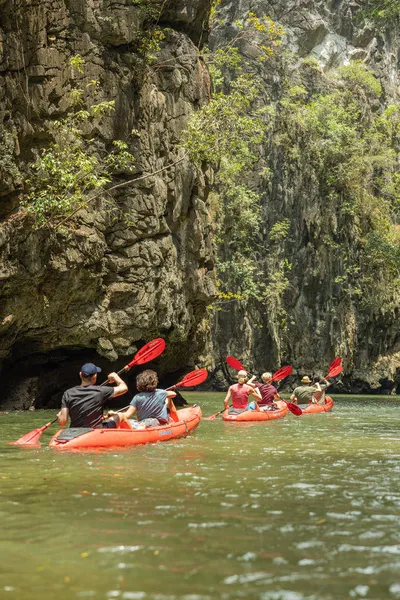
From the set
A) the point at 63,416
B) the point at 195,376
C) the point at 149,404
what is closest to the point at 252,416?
the point at 195,376

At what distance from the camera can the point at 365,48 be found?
3975 centimetres

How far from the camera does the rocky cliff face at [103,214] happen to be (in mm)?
13703

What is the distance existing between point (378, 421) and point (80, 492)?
34.4ft

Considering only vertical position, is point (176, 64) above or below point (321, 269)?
above

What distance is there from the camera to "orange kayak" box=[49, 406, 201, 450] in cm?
825

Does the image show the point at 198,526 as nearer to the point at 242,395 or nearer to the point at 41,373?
the point at 242,395

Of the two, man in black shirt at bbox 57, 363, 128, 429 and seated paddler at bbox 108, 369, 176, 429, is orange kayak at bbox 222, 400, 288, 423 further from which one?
man in black shirt at bbox 57, 363, 128, 429

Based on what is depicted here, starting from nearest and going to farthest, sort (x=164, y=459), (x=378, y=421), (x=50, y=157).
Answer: (x=164, y=459) → (x=50, y=157) → (x=378, y=421)

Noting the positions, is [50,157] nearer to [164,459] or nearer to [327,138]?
[164,459]

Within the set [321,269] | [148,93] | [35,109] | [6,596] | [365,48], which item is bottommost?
[6,596]

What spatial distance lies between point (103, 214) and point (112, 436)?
8.18 m

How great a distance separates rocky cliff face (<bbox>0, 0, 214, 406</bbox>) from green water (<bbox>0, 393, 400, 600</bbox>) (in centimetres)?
715

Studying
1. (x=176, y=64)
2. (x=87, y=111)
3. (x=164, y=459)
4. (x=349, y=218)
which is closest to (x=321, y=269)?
(x=349, y=218)

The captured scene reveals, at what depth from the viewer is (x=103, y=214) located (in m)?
15.7
